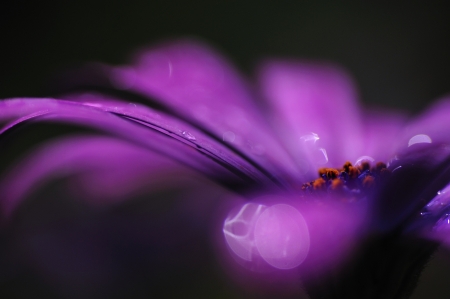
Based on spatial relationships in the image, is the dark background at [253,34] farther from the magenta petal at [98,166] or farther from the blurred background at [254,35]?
the magenta petal at [98,166]

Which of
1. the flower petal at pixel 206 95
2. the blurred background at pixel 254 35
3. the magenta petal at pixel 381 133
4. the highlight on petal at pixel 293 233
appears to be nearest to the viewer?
the highlight on petal at pixel 293 233

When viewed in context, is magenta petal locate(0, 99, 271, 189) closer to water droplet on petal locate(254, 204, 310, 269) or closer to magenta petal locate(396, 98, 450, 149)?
water droplet on petal locate(254, 204, 310, 269)

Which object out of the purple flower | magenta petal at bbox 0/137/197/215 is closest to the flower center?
the purple flower

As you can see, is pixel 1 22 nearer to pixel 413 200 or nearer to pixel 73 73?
pixel 73 73

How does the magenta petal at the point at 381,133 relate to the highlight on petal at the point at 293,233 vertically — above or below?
above

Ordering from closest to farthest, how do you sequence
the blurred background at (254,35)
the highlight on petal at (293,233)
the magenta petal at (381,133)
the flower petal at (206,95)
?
1. the highlight on petal at (293,233)
2. the flower petal at (206,95)
3. the magenta petal at (381,133)
4. the blurred background at (254,35)

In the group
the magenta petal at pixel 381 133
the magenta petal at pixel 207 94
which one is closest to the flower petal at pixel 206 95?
the magenta petal at pixel 207 94

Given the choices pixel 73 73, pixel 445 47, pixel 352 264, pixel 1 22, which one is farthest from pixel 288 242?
pixel 1 22
